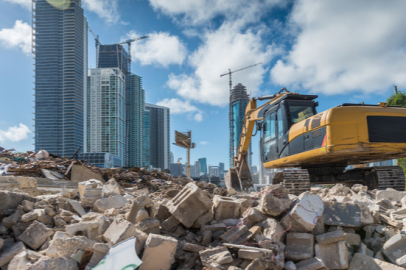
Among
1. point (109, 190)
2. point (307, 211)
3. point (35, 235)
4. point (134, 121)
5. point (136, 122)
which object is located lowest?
point (35, 235)

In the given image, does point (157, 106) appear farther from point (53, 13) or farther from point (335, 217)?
point (335, 217)

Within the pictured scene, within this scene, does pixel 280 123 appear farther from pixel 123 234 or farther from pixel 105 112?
pixel 105 112

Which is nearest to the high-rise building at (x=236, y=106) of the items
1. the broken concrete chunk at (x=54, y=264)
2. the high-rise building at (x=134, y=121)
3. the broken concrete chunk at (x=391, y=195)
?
the high-rise building at (x=134, y=121)

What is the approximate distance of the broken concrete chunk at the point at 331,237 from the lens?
342cm

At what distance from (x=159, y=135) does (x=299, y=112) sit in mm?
92603

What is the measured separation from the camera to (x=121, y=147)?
69.1m

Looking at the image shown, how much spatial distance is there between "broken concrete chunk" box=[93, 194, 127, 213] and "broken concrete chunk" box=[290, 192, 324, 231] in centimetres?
306

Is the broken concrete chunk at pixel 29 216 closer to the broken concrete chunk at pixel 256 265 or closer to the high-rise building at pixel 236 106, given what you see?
the broken concrete chunk at pixel 256 265

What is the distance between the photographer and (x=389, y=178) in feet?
24.6

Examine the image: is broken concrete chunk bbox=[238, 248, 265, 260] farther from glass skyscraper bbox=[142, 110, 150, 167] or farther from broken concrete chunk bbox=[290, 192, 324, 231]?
glass skyscraper bbox=[142, 110, 150, 167]

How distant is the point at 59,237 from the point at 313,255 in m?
3.20

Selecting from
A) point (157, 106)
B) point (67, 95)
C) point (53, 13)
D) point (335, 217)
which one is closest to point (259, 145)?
point (335, 217)

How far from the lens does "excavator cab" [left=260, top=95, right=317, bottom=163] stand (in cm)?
806

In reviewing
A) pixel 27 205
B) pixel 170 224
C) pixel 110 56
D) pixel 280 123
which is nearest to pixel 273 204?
pixel 170 224
